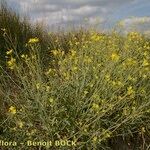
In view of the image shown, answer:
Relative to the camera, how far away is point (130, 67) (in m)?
4.99

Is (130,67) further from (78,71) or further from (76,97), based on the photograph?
(76,97)

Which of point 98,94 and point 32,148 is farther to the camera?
→ point 98,94

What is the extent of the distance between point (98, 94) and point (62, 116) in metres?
0.51

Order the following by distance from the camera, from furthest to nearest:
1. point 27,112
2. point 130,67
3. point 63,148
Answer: point 130,67 → point 27,112 → point 63,148

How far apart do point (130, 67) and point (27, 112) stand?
4.64 feet

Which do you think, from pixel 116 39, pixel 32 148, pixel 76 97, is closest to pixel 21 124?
pixel 32 148

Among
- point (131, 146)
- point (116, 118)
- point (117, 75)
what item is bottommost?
point (131, 146)

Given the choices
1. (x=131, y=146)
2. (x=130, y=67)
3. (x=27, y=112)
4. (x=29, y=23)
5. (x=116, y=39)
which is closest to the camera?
(x=27, y=112)

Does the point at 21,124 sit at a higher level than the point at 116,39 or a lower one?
lower

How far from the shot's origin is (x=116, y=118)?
452cm

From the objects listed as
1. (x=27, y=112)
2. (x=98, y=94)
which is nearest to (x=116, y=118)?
(x=98, y=94)

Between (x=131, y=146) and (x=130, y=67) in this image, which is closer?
(x=131, y=146)

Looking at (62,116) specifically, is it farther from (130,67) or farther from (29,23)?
(29,23)

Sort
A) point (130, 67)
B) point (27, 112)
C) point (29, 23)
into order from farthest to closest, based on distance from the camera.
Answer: point (29, 23) < point (130, 67) < point (27, 112)
